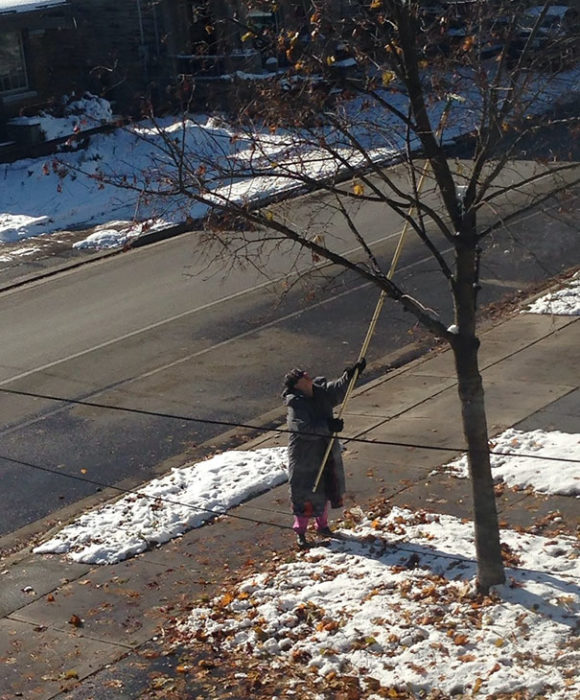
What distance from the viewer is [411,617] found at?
965 centimetres

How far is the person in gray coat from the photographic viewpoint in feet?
37.6

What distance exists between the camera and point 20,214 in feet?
96.6

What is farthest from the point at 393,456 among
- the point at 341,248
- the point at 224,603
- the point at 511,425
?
the point at 341,248

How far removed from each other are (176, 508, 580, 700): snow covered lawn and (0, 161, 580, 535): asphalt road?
3.10 meters

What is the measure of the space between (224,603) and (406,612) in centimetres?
164

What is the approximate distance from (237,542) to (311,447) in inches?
50.9

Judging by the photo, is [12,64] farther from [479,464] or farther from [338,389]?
[479,464]

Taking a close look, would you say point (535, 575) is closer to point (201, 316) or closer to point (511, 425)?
point (511, 425)

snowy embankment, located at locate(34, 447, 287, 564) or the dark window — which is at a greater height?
the dark window

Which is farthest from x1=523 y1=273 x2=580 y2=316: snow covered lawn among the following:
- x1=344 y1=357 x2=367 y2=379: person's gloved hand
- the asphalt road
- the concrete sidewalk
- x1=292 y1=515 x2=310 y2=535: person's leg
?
x1=292 y1=515 x2=310 y2=535: person's leg

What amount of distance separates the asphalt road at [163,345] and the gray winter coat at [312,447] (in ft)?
5.91

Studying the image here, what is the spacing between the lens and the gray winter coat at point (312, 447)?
11.5m

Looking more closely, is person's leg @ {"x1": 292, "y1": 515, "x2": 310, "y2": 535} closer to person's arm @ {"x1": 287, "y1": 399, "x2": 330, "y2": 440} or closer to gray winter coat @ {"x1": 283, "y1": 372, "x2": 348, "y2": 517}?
gray winter coat @ {"x1": 283, "y1": 372, "x2": 348, "y2": 517}

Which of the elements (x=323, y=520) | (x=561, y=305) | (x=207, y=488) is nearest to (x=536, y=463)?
(x=323, y=520)
